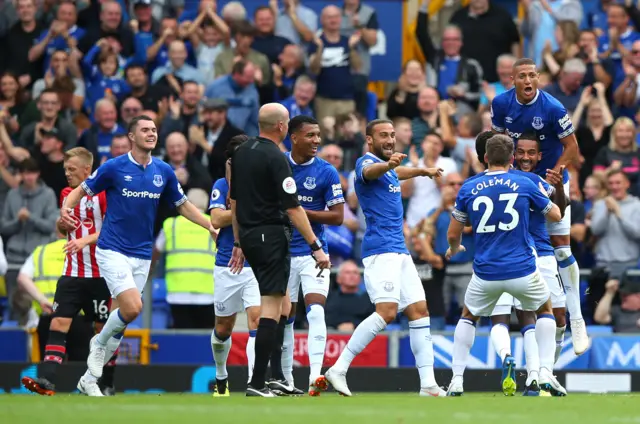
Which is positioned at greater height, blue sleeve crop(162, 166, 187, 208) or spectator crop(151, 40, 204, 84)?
spectator crop(151, 40, 204, 84)

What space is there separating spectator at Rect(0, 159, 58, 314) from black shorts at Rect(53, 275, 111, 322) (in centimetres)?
415

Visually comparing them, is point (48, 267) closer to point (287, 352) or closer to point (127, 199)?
point (127, 199)

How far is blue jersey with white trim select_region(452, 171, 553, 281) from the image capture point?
41.8 feet

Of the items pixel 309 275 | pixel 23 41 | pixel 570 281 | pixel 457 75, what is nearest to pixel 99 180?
pixel 309 275

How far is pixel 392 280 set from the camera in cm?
1345

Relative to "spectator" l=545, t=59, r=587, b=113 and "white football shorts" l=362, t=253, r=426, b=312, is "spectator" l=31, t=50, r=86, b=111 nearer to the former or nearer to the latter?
"spectator" l=545, t=59, r=587, b=113

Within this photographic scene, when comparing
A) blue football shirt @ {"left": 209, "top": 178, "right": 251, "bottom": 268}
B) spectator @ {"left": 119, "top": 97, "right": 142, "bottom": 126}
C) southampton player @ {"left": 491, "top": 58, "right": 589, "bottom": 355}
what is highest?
spectator @ {"left": 119, "top": 97, "right": 142, "bottom": 126}

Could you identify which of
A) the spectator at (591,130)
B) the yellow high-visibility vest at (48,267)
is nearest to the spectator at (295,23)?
the spectator at (591,130)

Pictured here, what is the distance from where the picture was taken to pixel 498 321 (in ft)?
45.8

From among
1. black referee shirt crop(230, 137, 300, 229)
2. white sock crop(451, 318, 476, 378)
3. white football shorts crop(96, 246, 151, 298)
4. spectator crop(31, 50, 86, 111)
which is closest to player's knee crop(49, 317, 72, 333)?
white football shorts crop(96, 246, 151, 298)

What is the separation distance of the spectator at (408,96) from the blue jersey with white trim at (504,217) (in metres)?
8.36

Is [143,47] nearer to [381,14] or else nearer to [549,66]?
[381,14]

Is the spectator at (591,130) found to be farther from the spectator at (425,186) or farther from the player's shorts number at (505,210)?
the player's shorts number at (505,210)

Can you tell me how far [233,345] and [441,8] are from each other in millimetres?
8492
